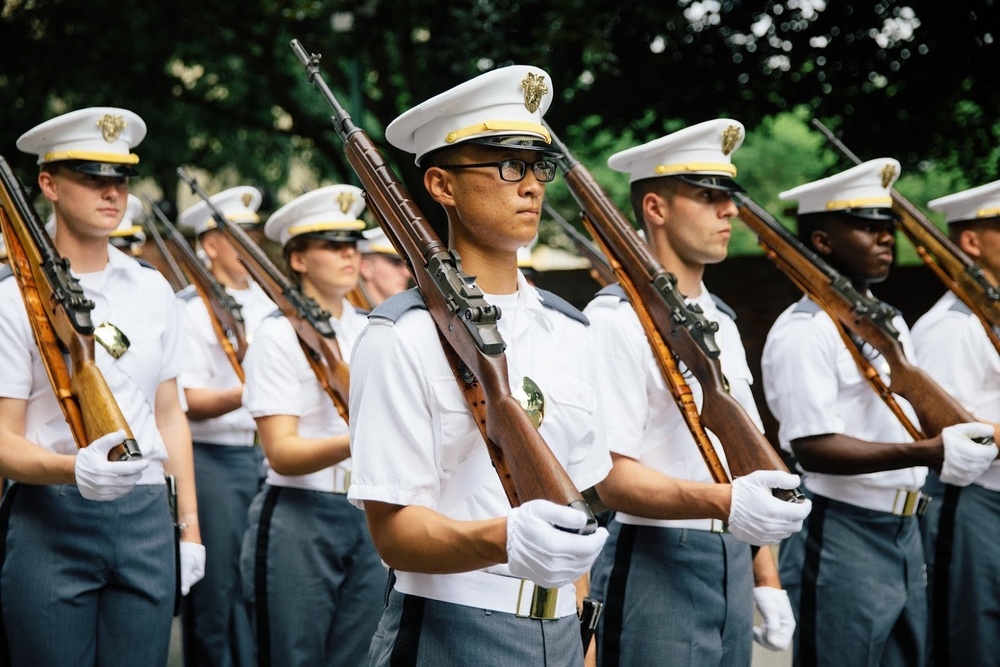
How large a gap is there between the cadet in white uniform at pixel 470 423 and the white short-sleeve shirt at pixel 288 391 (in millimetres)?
1966

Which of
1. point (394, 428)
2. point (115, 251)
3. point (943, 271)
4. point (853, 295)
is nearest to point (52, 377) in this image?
point (115, 251)

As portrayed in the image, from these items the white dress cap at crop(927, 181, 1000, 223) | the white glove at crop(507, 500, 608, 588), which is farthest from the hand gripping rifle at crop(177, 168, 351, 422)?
the white dress cap at crop(927, 181, 1000, 223)

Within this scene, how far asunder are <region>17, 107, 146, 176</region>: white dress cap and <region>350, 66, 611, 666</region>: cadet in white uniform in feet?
Answer: 5.29

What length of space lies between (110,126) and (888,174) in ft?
10.7

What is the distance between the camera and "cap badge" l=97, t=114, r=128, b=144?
13.9ft

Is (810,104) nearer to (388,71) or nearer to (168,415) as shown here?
(388,71)

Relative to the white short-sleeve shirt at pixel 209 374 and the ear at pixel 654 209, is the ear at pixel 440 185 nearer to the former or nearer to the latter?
the ear at pixel 654 209

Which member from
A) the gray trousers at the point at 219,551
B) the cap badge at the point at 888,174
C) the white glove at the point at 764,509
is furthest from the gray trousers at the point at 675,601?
the gray trousers at the point at 219,551

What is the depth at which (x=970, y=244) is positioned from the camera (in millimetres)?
5926

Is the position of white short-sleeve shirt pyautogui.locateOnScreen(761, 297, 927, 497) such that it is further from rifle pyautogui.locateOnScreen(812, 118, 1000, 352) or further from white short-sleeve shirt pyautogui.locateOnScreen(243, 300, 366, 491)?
white short-sleeve shirt pyautogui.locateOnScreen(243, 300, 366, 491)

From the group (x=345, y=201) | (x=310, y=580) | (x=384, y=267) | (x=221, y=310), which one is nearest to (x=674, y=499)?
(x=310, y=580)

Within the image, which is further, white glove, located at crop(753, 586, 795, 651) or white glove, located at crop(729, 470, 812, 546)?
white glove, located at crop(753, 586, 795, 651)

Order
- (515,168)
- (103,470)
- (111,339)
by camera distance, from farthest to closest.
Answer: (111,339)
(103,470)
(515,168)

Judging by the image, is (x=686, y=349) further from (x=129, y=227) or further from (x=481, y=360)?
(x=129, y=227)
